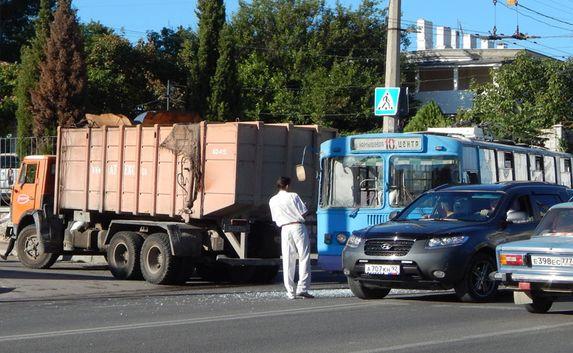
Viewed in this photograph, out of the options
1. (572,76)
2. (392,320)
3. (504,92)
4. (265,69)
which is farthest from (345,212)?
(265,69)

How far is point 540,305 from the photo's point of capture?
12742 mm

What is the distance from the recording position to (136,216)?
19531mm

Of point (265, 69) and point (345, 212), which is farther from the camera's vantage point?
point (265, 69)

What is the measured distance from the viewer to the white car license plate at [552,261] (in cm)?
1180

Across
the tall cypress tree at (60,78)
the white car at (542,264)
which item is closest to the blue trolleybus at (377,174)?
the white car at (542,264)

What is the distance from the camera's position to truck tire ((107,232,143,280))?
62.6 ft

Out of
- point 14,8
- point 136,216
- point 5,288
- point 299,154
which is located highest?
point 14,8

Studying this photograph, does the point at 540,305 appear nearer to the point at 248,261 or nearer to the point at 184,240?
the point at 248,261

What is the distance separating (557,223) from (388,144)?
4.87 meters

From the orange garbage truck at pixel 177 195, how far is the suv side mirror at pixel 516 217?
4339 mm

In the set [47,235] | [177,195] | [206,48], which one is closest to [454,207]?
[177,195]

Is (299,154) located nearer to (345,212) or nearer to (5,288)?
(345,212)

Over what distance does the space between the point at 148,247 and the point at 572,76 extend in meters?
32.3

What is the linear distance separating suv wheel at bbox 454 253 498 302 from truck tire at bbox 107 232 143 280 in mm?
7200
